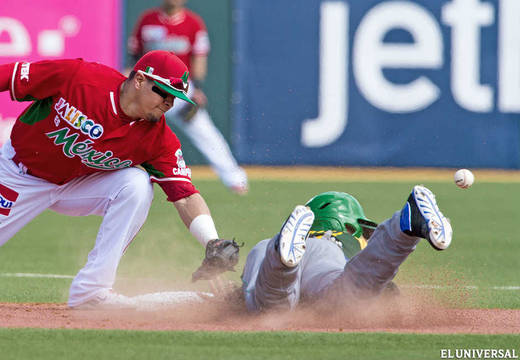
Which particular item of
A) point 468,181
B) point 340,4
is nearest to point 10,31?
point 340,4

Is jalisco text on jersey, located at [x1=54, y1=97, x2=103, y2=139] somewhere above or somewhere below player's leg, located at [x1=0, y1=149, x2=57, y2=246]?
above

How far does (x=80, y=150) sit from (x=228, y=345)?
5.20 feet

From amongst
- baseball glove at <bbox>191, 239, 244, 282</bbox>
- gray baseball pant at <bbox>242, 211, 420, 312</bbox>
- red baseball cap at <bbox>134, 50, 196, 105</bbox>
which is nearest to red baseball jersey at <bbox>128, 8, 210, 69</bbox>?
red baseball cap at <bbox>134, 50, 196, 105</bbox>

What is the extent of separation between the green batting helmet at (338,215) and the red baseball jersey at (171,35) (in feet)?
22.2

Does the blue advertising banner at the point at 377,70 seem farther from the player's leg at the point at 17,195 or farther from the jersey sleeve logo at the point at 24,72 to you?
the jersey sleeve logo at the point at 24,72

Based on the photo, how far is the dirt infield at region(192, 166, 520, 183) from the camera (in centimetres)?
1388

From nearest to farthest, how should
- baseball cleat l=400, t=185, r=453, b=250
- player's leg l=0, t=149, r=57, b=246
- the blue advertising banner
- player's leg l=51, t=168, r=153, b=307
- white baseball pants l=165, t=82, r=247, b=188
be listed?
1. baseball cleat l=400, t=185, r=453, b=250
2. player's leg l=51, t=168, r=153, b=307
3. player's leg l=0, t=149, r=57, b=246
4. white baseball pants l=165, t=82, r=247, b=188
5. the blue advertising banner

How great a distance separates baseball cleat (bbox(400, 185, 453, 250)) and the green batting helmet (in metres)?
0.96

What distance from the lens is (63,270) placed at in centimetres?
720

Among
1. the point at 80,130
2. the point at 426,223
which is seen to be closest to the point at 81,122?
the point at 80,130

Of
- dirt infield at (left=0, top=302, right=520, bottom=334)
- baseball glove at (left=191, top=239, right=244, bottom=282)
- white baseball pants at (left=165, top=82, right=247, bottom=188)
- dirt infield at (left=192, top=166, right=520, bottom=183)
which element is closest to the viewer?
dirt infield at (left=0, top=302, right=520, bottom=334)

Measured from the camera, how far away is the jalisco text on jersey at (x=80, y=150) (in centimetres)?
531

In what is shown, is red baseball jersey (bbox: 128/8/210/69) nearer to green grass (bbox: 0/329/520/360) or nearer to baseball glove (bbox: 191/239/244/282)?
baseball glove (bbox: 191/239/244/282)

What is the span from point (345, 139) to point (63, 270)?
7.77m
